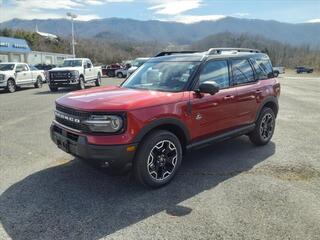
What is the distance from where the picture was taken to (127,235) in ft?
12.0

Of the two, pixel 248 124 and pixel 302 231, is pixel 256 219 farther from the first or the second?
pixel 248 124

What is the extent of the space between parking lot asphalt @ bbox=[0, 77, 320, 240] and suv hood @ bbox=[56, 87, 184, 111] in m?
1.16

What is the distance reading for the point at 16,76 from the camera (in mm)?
21047

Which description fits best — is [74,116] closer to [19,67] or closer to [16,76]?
[16,76]

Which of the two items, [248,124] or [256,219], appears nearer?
[256,219]

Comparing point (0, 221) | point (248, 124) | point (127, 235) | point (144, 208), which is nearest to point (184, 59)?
point (248, 124)

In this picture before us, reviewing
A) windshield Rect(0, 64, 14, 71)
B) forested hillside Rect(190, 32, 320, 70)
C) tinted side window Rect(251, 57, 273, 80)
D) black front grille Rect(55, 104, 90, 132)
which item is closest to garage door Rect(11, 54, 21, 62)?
windshield Rect(0, 64, 14, 71)

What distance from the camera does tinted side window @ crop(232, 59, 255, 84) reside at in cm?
614

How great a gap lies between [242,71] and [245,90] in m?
0.38

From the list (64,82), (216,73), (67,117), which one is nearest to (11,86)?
(64,82)

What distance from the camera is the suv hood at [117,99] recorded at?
4434 mm

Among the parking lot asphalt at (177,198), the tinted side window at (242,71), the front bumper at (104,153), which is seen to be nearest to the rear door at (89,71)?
the parking lot asphalt at (177,198)

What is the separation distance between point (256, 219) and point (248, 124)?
106 inches

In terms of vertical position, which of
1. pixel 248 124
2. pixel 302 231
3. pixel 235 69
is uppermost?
pixel 235 69
